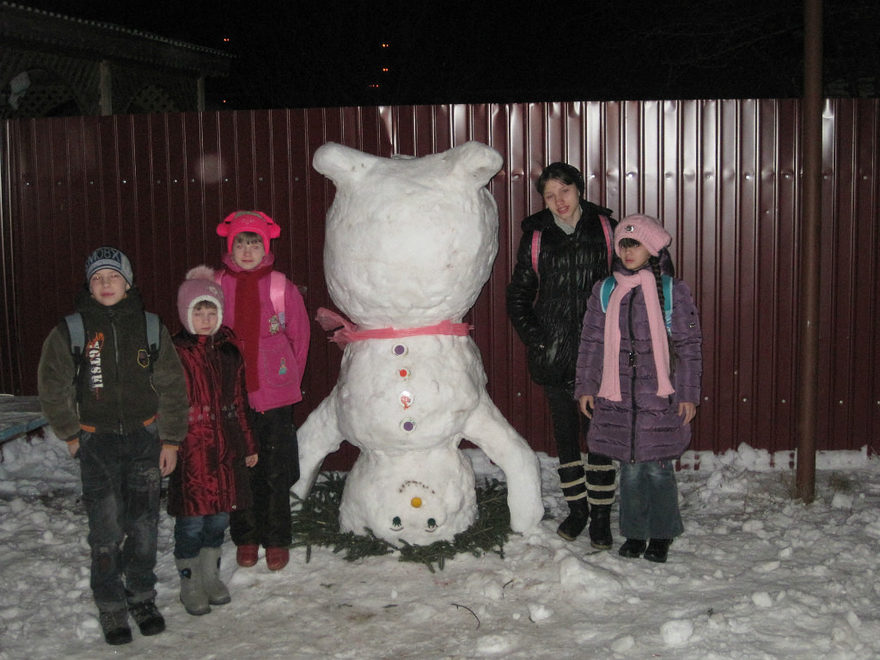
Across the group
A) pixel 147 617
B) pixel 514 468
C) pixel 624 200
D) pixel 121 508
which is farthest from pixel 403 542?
pixel 624 200

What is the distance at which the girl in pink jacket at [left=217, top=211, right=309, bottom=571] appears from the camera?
3.98 metres

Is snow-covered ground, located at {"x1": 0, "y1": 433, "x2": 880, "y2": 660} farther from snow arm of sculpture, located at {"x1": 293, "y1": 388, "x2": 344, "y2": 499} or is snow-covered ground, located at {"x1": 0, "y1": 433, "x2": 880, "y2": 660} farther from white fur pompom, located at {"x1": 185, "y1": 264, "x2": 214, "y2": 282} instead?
white fur pompom, located at {"x1": 185, "y1": 264, "x2": 214, "y2": 282}

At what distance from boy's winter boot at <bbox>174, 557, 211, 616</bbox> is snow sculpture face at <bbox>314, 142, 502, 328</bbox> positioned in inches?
57.3

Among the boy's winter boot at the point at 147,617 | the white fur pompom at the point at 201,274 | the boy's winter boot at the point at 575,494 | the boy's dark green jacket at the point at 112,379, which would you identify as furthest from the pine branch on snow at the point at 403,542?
the white fur pompom at the point at 201,274

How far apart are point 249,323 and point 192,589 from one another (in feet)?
4.14

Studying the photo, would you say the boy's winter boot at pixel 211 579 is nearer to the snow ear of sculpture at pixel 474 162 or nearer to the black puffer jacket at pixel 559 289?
the black puffer jacket at pixel 559 289

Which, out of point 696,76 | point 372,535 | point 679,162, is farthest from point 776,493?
point 696,76

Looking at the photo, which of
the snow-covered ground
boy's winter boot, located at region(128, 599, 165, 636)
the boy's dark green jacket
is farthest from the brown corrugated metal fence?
boy's winter boot, located at region(128, 599, 165, 636)

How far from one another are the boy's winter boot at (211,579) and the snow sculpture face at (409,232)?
1.37 meters

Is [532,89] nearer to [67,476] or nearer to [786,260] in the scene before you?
[786,260]

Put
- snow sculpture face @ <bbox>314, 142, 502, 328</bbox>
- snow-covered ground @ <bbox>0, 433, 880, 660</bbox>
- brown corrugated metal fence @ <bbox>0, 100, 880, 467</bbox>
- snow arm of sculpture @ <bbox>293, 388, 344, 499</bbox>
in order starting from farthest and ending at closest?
1. brown corrugated metal fence @ <bbox>0, 100, 880, 467</bbox>
2. snow arm of sculpture @ <bbox>293, 388, 344, 499</bbox>
3. snow sculpture face @ <bbox>314, 142, 502, 328</bbox>
4. snow-covered ground @ <bbox>0, 433, 880, 660</bbox>

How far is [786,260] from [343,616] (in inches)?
150

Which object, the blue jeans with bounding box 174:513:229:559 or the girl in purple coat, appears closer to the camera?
the blue jeans with bounding box 174:513:229:559

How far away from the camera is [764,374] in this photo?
18.2 ft
